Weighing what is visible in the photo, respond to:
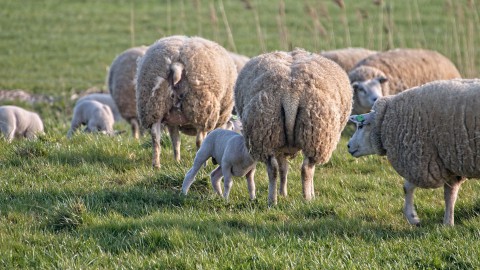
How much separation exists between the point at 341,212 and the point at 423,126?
39.5 inches

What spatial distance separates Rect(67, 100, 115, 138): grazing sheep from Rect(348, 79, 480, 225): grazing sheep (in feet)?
18.1

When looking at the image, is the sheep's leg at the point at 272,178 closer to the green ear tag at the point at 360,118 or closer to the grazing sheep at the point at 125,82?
the green ear tag at the point at 360,118

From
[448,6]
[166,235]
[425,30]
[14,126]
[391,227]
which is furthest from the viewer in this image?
[425,30]

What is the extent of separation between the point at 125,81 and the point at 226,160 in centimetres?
541

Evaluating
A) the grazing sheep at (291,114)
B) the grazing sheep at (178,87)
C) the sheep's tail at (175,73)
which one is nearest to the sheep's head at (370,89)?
the grazing sheep at (178,87)

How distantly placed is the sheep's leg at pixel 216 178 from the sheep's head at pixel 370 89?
199 inches

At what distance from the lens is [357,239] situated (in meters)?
6.52

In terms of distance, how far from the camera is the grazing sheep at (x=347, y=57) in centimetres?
1423

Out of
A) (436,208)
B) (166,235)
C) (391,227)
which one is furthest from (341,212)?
(166,235)

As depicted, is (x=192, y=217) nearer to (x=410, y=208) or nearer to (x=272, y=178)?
(x=272, y=178)

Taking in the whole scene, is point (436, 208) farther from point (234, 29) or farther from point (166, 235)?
point (234, 29)

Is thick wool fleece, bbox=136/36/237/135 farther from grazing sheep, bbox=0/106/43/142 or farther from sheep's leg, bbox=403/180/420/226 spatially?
sheep's leg, bbox=403/180/420/226

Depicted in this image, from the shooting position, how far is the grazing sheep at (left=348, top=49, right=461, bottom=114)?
1286 centimetres

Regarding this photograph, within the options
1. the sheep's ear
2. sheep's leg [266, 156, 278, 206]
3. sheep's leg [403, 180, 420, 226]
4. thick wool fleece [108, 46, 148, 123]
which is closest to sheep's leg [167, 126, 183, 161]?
sheep's leg [266, 156, 278, 206]
